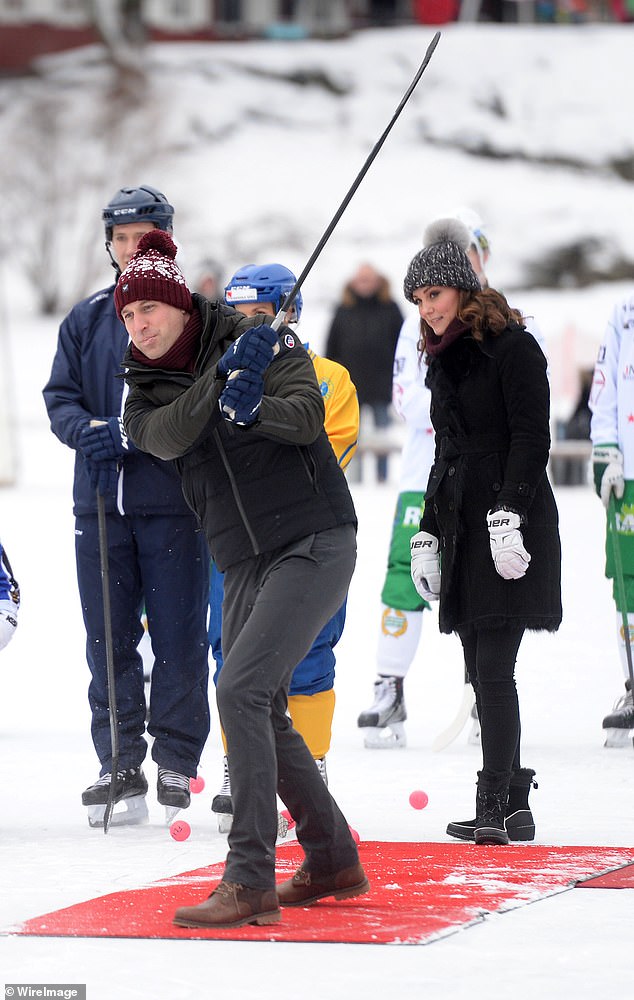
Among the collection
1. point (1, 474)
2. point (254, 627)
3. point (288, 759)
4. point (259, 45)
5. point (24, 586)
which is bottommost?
point (288, 759)

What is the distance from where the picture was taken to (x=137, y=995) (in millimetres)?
3275

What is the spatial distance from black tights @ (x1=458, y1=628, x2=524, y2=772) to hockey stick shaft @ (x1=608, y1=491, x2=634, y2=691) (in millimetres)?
1764

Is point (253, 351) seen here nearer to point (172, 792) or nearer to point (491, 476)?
point (491, 476)

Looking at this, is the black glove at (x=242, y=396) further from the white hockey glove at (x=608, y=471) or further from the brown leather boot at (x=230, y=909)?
the white hockey glove at (x=608, y=471)

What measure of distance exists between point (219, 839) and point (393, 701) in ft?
6.06

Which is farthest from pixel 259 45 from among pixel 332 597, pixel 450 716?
pixel 332 597

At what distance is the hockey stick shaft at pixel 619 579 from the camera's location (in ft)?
21.6

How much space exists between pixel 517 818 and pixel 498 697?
1.10ft

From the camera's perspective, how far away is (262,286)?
206 inches

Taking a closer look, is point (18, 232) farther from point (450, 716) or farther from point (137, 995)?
point (137, 995)

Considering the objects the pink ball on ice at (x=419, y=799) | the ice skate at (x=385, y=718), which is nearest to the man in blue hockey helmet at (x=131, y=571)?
the pink ball on ice at (x=419, y=799)

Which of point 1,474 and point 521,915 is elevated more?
point 1,474

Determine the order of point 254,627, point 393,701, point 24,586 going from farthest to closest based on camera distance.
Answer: point 24,586 → point 393,701 → point 254,627

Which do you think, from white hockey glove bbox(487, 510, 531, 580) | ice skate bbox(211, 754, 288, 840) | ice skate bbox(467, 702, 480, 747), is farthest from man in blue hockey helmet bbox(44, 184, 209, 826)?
ice skate bbox(467, 702, 480, 747)
